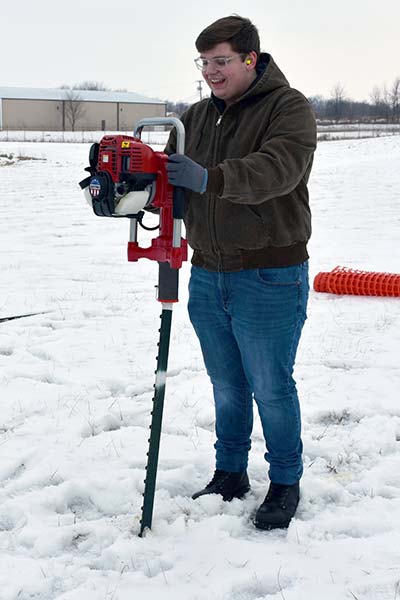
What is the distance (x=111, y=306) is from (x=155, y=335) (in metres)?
1.08

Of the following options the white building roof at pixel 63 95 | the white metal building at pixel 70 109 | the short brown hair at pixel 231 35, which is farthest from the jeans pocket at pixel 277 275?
the white building roof at pixel 63 95

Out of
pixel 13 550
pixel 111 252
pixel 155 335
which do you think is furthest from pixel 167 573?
pixel 111 252

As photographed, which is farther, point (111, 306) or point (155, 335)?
point (111, 306)

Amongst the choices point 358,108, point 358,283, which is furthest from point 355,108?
point 358,283

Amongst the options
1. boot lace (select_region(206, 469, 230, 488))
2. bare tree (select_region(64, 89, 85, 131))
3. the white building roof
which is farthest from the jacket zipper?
the white building roof

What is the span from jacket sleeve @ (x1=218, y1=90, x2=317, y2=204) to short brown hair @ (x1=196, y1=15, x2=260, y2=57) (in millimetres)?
271

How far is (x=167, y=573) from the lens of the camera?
2996mm

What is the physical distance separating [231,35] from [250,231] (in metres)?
0.80

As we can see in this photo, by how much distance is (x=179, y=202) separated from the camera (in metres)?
3.03

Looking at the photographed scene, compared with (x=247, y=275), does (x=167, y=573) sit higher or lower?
lower

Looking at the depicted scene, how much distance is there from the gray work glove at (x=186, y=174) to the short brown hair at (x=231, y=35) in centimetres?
54

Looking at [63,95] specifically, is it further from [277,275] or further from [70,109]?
[277,275]

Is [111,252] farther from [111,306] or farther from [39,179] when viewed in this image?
[39,179]

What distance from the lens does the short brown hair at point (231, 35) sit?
295cm
